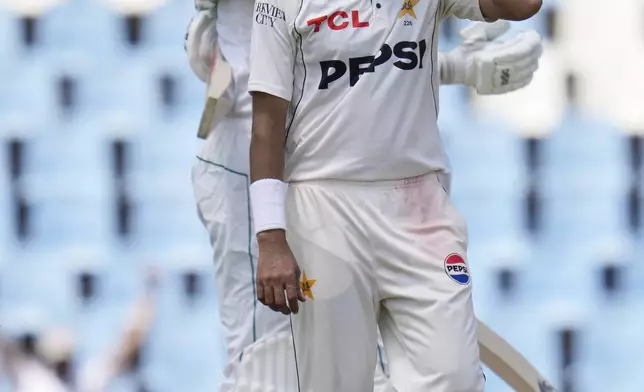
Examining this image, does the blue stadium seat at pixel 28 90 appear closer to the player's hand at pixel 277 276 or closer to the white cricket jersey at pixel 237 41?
the white cricket jersey at pixel 237 41

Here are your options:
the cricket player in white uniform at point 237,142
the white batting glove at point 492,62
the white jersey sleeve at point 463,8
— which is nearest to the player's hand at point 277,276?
the white jersey sleeve at point 463,8

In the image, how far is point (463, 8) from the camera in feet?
10.0

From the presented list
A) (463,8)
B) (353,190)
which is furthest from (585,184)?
(353,190)

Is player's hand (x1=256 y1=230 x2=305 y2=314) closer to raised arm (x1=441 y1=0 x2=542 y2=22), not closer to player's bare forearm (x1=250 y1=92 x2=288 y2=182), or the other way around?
player's bare forearm (x1=250 y1=92 x2=288 y2=182)

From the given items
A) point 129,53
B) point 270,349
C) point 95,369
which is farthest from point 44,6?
point 270,349

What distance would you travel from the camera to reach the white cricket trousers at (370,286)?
9.39ft

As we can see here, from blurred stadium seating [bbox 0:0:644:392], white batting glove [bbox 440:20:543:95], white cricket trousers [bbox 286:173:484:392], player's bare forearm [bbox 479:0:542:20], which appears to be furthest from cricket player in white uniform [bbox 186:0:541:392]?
blurred stadium seating [bbox 0:0:644:392]

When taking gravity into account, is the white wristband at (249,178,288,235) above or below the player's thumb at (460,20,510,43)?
below

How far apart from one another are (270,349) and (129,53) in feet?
17.4

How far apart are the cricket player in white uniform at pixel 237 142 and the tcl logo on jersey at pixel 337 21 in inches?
35.2

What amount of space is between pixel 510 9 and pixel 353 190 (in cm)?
51

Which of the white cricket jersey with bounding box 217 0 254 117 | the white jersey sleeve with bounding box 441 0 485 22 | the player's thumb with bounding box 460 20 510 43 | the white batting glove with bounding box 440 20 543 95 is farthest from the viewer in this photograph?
the player's thumb with bounding box 460 20 510 43

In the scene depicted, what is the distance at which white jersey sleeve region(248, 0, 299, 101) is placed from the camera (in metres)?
2.92

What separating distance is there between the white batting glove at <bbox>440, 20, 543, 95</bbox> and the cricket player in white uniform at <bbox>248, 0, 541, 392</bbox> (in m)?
0.98
